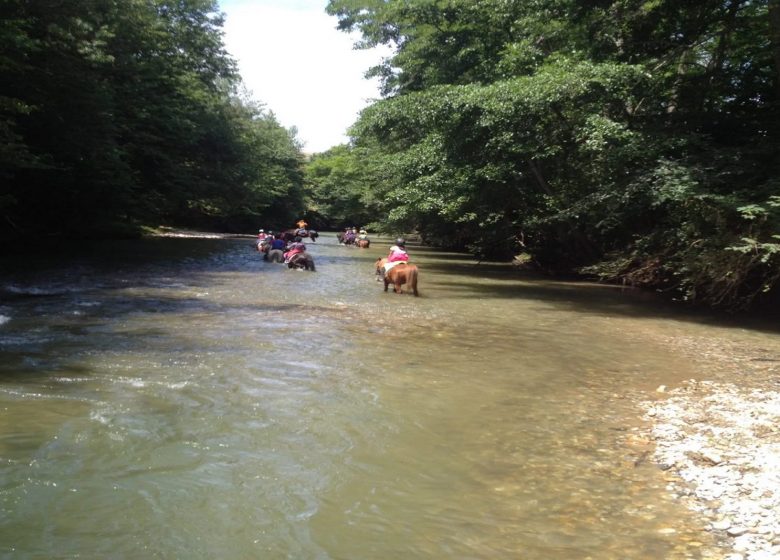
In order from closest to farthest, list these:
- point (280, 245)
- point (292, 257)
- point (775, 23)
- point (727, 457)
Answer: point (727, 457) → point (775, 23) → point (292, 257) → point (280, 245)

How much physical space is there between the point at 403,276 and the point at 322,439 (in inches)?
426

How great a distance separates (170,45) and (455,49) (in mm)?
16510

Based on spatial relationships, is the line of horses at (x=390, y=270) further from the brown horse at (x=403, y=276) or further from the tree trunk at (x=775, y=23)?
the tree trunk at (x=775, y=23)

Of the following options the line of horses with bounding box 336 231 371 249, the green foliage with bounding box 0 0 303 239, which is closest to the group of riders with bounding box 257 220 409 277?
the green foliage with bounding box 0 0 303 239

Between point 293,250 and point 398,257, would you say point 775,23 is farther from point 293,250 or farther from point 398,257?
point 293,250

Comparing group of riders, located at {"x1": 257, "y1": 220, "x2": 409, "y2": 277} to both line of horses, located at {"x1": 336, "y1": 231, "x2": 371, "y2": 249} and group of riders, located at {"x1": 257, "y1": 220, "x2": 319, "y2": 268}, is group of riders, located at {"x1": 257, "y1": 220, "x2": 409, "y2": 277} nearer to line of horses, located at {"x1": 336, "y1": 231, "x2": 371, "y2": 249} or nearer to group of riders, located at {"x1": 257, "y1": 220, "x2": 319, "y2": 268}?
group of riders, located at {"x1": 257, "y1": 220, "x2": 319, "y2": 268}

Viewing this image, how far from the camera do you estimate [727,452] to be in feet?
16.8

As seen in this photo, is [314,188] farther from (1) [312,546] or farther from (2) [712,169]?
(1) [312,546]

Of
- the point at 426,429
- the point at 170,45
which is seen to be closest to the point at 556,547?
the point at 426,429

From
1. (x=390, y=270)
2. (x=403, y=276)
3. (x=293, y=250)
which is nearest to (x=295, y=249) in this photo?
(x=293, y=250)

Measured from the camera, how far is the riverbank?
3.90 meters

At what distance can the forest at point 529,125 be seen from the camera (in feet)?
45.3

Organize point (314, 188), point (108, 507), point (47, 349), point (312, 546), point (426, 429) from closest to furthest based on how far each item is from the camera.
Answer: point (312, 546) → point (108, 507) → point (426, 429) → point (47, 349) → point (314, 188)

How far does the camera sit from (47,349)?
7.80m
